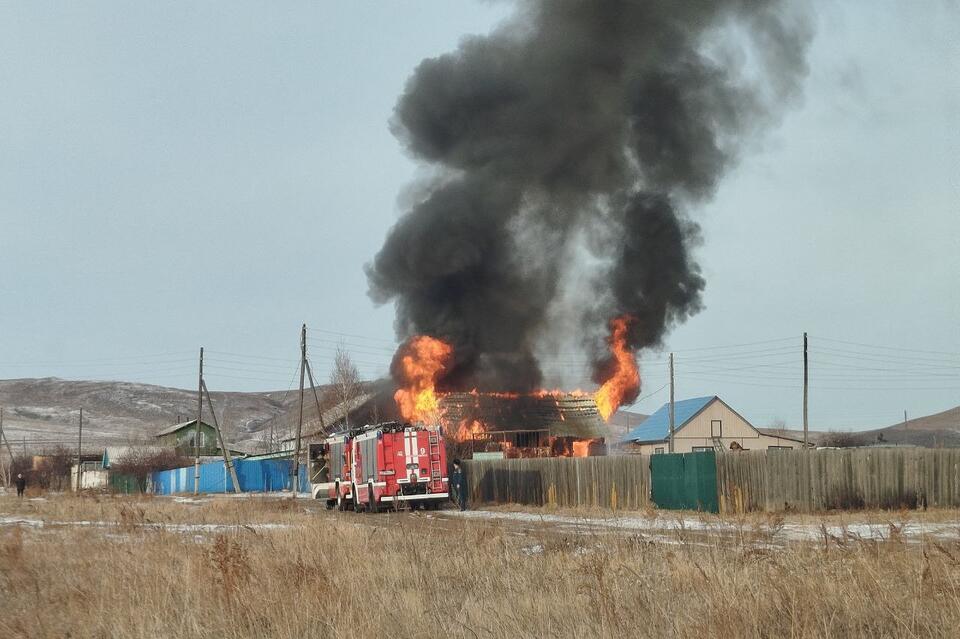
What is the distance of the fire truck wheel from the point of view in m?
30.3

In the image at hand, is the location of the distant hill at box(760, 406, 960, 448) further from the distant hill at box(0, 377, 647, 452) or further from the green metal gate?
the green metal gate

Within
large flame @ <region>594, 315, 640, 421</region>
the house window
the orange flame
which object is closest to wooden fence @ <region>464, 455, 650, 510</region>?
the orange flame

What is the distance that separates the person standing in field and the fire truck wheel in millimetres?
3128

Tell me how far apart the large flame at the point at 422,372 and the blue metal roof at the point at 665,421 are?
2267cm

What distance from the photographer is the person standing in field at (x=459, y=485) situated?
32094 millimetres

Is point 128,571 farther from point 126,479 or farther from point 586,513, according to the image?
point 126,479

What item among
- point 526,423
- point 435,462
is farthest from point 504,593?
point 526,423

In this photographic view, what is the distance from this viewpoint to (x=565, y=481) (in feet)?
102

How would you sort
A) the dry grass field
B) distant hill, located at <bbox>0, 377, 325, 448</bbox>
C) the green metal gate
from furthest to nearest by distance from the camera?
distant hill, located at <bbox>0, 377, 325, 448</bbox> < the green metal gate < the dry grass field

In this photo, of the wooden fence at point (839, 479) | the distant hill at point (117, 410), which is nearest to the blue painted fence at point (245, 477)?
the wooden fence at point (839, 479)

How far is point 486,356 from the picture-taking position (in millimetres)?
52188

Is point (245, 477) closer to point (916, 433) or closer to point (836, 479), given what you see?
point (836, 479)

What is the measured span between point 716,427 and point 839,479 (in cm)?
4429

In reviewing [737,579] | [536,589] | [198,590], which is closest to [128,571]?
[198,590]
